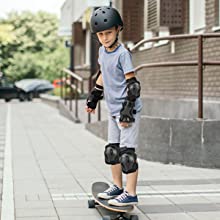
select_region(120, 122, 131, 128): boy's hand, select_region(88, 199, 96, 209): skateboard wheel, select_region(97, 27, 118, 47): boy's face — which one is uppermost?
select_region(97, 27, 118, 47): boy's face

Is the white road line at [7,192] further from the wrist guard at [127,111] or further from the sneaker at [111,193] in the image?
the wrist guard at [127,111]

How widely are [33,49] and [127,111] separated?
6311 centimetres

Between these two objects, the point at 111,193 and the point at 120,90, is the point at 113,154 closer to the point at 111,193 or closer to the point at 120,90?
the point at 111,193

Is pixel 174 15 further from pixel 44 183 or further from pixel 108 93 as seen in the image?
pixel 108 93

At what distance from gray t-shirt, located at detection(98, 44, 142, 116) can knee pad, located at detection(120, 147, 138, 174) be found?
1.21ft

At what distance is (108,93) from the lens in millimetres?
6578

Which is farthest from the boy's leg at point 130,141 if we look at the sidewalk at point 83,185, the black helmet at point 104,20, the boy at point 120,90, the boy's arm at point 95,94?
the black helmet at point 104,20

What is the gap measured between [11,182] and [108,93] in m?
2.76

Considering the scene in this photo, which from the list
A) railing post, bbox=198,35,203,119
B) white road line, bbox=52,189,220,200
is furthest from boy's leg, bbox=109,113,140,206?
railing post, bbox=198,35,203,119

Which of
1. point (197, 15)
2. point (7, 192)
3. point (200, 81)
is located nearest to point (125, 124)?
point (7, 192)

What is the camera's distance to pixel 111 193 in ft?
22.5

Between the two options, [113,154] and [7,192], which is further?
[7,192]

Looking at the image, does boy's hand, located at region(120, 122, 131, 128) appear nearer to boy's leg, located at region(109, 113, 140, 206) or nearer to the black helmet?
boy's leg, located at region(109, 113, 140, 206)

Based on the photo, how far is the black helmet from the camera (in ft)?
21.1
